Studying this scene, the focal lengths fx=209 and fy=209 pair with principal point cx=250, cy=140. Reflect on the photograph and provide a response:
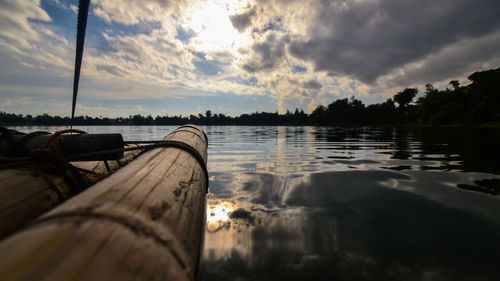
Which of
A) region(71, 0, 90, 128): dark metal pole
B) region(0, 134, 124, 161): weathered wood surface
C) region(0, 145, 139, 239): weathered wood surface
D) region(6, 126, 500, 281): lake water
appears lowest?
region(6, 126, 500, 281): lake water

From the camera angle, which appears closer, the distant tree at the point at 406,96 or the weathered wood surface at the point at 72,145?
the weathered wood surface at the point at 72,145

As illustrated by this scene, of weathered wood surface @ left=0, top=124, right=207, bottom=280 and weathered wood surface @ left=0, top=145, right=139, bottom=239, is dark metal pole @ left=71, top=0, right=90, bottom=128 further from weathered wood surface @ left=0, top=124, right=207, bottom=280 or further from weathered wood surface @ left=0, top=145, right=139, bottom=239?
weathered wood surface @ left=0, top=124, right=207, bottom=280

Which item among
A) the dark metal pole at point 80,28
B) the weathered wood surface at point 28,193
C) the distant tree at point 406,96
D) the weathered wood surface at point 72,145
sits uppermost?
the distant tree at point 406,96

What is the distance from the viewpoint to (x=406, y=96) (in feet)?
275

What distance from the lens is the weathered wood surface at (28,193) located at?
1.53m

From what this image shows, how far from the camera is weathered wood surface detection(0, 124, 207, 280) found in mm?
758

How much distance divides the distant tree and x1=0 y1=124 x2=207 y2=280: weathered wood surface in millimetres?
105152

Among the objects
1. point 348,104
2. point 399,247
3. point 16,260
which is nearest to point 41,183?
point 16,260

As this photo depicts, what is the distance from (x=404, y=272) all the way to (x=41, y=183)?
335cm

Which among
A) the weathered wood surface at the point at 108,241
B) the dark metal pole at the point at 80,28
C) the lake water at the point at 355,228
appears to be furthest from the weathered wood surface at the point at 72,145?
the lake water at the point at 355,228

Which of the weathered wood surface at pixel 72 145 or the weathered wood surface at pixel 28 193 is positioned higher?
the weathered wood surface at pixel 72 145

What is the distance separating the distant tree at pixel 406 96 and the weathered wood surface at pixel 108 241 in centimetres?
10515

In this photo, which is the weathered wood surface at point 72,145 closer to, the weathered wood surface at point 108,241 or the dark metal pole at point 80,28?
the dark metal pole at point 80,28

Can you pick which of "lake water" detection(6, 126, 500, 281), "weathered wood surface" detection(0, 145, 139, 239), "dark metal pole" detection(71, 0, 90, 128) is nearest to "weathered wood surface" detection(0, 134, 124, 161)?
"weathered wood surface" detection(0, 145, 139, 239)
